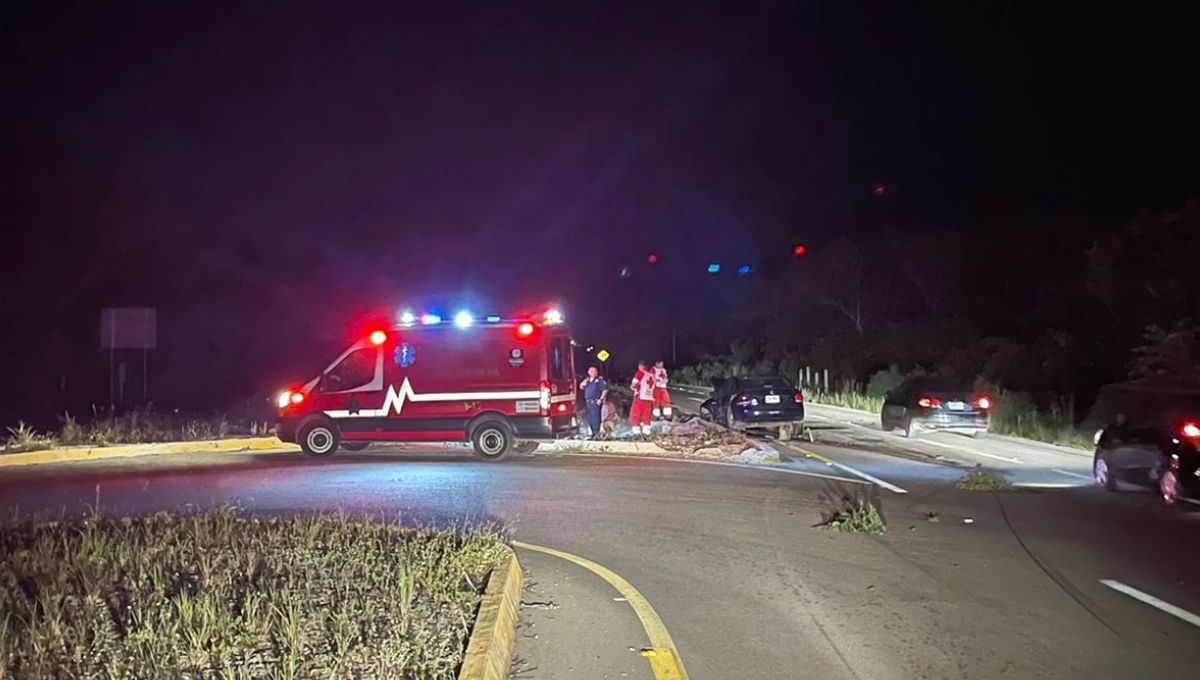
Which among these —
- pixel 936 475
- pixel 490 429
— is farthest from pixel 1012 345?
pixel 490 429

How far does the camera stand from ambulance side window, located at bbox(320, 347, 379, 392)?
721 inches

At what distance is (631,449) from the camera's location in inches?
776

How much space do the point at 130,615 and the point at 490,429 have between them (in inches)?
470

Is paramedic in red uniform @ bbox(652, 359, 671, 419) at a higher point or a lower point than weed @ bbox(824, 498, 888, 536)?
higher

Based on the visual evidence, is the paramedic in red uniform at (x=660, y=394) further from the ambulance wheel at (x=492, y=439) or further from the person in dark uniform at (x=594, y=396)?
the ambulance wheel at (x=492, y=439)

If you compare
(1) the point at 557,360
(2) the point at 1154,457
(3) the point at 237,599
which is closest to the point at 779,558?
(3) the point at 237,599

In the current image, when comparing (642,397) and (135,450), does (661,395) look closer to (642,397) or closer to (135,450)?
(642,397)

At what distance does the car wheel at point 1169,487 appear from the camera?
523 inches

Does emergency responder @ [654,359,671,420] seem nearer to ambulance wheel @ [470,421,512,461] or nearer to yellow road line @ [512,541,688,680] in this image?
ambulance wheel @ [470,421,512,461]

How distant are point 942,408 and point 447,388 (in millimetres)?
12521

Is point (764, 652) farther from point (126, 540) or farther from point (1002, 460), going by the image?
point (1002, 460)

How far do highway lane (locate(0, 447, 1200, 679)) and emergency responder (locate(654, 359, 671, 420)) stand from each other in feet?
15.7

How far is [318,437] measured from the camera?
1861 centimetres

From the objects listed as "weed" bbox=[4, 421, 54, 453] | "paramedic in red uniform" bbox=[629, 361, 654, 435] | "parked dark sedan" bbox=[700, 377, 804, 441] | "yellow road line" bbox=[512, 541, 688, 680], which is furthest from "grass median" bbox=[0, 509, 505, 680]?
"parked dark sedan" bbox=[700, 377, 804, 441]
